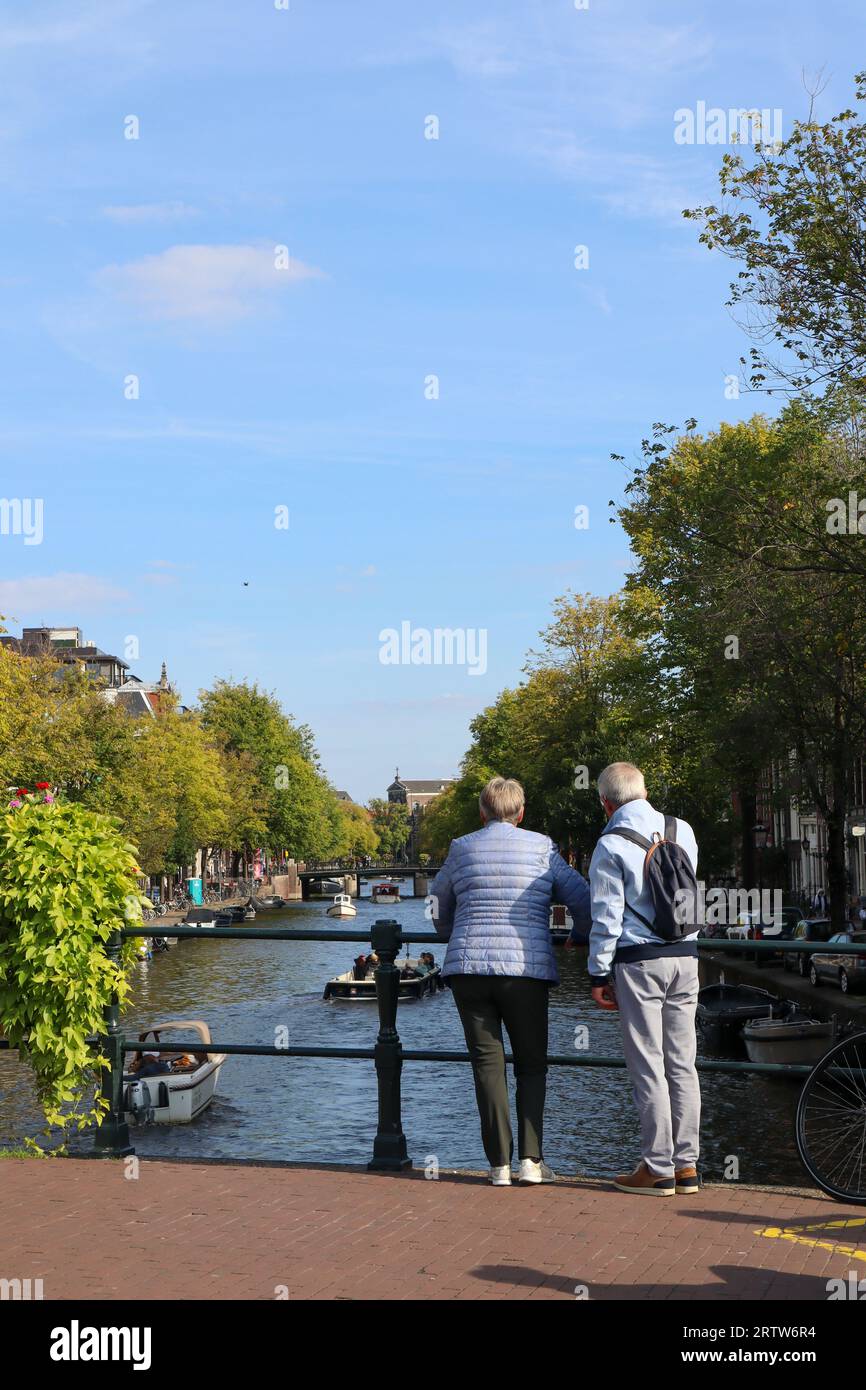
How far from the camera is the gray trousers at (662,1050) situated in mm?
6887

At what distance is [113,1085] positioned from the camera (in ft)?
27.8

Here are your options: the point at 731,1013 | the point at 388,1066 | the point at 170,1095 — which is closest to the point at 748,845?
the point at 731,1013

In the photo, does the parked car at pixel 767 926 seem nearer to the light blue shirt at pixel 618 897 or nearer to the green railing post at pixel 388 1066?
the green railing post at pixel 388 1066

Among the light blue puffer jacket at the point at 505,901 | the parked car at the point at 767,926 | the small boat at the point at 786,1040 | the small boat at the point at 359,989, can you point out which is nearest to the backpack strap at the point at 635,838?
the light blue puffer jacket at the point at 505,901

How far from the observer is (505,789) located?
24.5 feet

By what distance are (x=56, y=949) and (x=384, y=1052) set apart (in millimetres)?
1862

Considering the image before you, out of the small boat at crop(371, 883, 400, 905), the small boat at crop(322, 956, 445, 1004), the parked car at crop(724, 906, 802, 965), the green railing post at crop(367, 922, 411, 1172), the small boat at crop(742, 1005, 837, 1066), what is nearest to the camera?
the green railing post at crop(367, 922, 411, 1172)

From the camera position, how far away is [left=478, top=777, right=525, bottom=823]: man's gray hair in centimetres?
739

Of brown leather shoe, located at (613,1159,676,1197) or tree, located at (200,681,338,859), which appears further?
tree, located at (200,681,338,859)

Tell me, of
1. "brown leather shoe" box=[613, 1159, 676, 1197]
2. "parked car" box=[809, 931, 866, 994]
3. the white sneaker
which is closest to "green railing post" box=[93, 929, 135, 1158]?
the white sneaker

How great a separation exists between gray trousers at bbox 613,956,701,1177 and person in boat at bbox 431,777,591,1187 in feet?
1.37

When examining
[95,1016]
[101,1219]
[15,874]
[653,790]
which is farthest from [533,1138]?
[653,790]

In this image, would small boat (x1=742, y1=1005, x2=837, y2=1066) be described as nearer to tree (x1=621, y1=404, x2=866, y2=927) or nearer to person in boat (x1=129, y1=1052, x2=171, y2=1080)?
tree (x1=621, y1=404, x2=866, y2=927)
